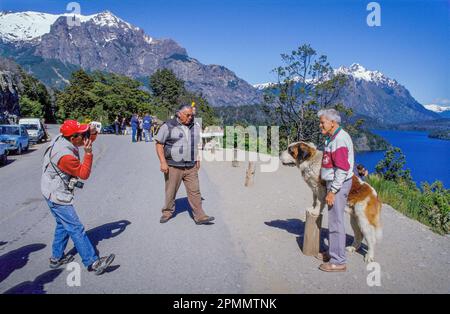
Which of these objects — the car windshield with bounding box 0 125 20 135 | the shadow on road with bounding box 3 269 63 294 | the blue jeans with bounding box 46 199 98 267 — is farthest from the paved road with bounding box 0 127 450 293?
the car windshield with bounding box 0 125 20 135

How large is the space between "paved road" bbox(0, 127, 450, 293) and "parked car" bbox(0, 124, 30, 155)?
11.1 m

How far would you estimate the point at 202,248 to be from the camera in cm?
549

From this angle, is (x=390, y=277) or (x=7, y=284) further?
(x=390, y=277)

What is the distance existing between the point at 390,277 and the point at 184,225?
3709mm

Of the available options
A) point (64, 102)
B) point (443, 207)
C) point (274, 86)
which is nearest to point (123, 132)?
point (274, 86)

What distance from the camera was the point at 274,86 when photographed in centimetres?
3100

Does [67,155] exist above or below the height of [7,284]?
above

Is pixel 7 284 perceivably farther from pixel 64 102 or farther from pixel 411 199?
pixel 64 102

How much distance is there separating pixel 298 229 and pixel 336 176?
255cm

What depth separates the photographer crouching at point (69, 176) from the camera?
4270 mm

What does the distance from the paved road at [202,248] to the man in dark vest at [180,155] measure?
435mm

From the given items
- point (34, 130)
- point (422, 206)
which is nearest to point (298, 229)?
point (422, 206)
